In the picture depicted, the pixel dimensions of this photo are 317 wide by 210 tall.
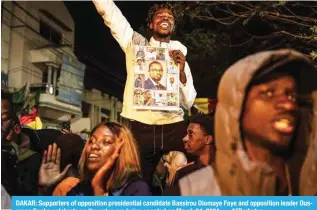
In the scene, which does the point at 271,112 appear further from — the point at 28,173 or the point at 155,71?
the point at 28,173

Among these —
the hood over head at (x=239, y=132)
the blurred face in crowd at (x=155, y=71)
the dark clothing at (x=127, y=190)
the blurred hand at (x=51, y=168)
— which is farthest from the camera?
the blurred face in crowd at (x=155, y=71)

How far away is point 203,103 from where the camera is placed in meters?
3.82

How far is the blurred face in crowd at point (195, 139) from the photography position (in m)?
3.73

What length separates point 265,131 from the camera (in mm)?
3463

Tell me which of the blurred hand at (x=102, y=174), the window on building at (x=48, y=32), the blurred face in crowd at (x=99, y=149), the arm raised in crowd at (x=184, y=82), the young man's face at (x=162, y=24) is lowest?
the blurred hand at (x=102, y=174)

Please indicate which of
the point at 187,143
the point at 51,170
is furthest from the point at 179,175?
the point at 51,170

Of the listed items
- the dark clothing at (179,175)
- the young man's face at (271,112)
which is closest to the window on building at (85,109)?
the dark clothing at (179,175)

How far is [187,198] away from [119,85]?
42.4 inches

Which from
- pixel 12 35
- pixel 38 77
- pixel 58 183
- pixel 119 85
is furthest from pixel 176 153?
pixel 12 35

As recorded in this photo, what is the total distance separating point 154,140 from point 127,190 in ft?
1.53

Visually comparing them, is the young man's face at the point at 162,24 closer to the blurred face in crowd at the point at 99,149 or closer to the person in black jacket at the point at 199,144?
the person in black jacket at the point at 199,144

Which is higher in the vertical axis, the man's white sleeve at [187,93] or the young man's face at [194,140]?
the man's white sleeve at [187,93]

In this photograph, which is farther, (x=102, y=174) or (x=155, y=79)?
(x=155, y=79)

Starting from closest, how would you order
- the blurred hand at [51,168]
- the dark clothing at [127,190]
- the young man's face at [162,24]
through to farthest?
the dark clothing at [127,190] → the blurred hand at [51,168] → the young man's face at [162,24]
